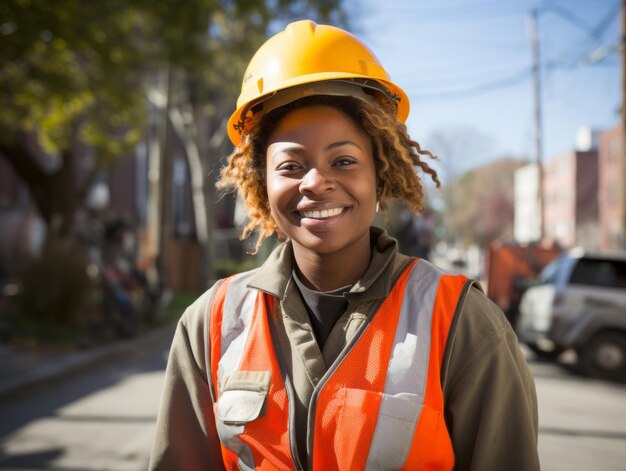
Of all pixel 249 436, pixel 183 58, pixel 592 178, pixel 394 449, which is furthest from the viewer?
pixel 592 178

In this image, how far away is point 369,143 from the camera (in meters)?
2.02

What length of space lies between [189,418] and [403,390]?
648 mm

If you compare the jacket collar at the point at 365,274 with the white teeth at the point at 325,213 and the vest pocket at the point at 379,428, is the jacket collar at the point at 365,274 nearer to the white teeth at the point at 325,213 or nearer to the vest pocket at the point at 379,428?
the white teeth at the point at 325,213

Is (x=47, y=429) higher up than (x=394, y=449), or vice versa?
(x=394, y=449)

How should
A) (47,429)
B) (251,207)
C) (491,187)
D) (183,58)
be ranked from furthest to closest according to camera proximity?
(491,187) < (183,58) < (47,429) < (251,207)

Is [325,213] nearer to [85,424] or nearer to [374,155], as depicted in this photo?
[374,155]

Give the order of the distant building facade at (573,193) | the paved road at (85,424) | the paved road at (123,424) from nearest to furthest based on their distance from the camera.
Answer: the paved road at (85,424) → the paved road at (123,424) → the distant building facade at (573,193)

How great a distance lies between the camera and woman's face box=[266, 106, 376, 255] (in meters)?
1.91

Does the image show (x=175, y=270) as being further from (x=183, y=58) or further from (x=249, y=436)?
(x=249, y=436)

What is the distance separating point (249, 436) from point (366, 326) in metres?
0.42

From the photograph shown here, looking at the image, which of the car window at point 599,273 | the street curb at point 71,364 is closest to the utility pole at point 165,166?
the street curb at point 71,364

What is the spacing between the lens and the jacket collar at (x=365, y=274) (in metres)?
1.86

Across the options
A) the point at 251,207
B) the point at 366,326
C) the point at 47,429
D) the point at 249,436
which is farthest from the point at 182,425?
the point at 47,429

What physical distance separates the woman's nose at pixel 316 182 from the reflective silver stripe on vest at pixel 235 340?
0.36 m
